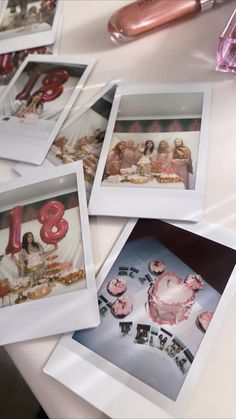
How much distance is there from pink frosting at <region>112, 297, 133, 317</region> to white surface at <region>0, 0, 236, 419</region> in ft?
0.20

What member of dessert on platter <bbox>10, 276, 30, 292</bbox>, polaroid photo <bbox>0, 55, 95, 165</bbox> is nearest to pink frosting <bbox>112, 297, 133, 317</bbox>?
dessert on platter <bbox>10, 276, 30, 292</bbox>

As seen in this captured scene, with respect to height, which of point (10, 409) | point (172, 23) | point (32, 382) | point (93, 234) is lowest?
point (10, 409)

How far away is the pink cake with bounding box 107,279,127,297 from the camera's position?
1.63 ft

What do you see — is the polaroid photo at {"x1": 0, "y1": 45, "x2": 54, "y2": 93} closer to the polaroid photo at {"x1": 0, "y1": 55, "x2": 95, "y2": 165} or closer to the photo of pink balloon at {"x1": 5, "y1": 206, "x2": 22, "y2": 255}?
the polaroid photo at {"x1": 0, "y1": 55, "x2": 95, "y2": 165}

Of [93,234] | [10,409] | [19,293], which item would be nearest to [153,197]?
[93,234]

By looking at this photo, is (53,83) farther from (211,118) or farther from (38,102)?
(211,118)

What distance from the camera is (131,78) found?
723mm

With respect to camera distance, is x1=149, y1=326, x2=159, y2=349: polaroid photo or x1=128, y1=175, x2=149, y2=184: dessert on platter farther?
x1=128, y1=175, x2=149, y2=184: dessert on platter

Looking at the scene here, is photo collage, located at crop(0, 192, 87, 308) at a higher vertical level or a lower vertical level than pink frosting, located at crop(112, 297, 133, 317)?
higher

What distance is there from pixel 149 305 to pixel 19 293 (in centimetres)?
15

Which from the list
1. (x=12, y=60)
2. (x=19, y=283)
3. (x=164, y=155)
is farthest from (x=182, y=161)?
Result: (x=12, y=60)

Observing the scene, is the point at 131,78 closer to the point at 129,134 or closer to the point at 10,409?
the point at 129,134

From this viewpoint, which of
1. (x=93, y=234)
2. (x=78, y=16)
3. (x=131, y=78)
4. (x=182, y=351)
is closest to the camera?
(x=182, y=351)

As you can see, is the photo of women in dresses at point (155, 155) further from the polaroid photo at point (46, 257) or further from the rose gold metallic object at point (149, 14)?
the rose gold metallic object at point (149, 14)
